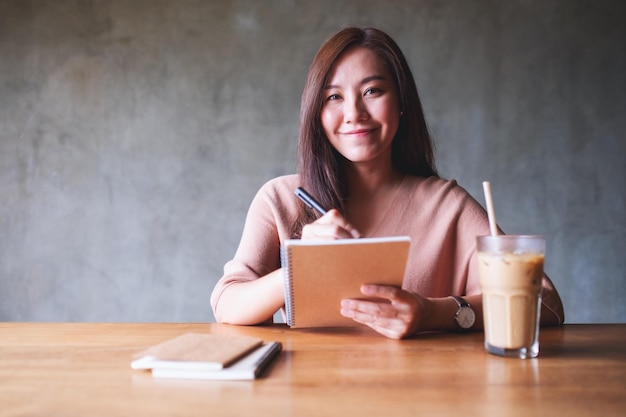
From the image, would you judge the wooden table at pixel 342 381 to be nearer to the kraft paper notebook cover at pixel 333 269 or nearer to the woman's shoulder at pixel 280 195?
the kraft paper notebook cover at pixel 333 269

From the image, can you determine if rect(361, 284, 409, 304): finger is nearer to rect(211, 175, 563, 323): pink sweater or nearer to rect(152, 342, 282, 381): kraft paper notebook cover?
rect(152, 342, 282, 381): kraft paper notebook cover

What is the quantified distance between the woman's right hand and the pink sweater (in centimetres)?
39

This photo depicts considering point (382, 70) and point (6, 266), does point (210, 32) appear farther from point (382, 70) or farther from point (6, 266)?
point (382, 70)

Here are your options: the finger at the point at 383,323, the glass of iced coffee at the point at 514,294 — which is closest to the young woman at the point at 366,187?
the finger at the point at 383,323

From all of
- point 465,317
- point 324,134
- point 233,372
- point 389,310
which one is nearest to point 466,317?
point 465,317

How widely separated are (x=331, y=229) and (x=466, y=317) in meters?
0.34

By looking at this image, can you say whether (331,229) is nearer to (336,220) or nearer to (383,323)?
(336,220)

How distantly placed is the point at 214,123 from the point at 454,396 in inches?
119

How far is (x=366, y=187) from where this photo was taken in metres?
1.73

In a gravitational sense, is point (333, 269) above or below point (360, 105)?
below

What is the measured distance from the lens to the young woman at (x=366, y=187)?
5.23 feet

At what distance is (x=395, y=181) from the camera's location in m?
1.74

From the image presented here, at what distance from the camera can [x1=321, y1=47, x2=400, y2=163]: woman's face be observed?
161 centimetres

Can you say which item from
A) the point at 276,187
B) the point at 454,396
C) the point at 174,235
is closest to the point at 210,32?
the point at 174,235
